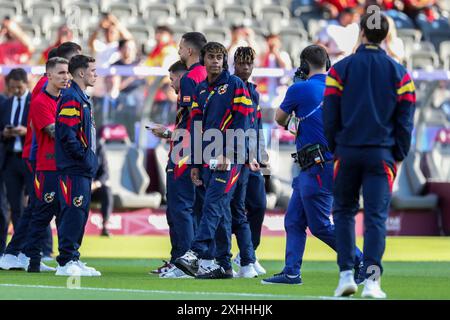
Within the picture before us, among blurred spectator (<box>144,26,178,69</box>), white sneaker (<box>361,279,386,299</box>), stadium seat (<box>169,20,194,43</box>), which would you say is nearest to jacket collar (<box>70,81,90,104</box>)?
white sneaker (<box>361,279,386,299</box>)

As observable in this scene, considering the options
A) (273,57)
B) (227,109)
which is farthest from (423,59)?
(227,109)

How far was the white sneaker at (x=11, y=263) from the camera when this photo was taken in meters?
11.9

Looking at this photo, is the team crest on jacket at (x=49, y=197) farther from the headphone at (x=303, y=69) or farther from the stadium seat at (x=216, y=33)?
the stadium seat at (x=216, y=33)

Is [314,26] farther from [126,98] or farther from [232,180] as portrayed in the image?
[232,180]

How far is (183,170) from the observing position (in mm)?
11156

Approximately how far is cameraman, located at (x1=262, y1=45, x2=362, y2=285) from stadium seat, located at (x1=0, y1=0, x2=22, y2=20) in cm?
1229

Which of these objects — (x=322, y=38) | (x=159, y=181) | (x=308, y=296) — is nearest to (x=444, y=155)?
(x=322, y=38)

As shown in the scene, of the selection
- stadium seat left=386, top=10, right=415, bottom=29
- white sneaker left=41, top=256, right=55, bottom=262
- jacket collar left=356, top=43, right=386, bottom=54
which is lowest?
white sneaker left=41, top=256, right=55, bottom=262

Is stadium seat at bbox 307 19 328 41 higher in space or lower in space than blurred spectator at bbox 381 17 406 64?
higher

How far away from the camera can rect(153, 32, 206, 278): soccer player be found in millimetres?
11102

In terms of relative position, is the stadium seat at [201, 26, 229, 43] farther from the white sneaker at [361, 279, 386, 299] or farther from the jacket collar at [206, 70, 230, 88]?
the white sneaker at [361, 279, 386, 299]

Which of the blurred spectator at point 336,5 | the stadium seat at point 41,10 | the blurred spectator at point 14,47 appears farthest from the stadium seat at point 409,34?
the blurred spectator at point 14,47

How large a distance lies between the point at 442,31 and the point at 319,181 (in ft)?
50.7

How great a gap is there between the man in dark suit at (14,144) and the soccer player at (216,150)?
10.2 ft
